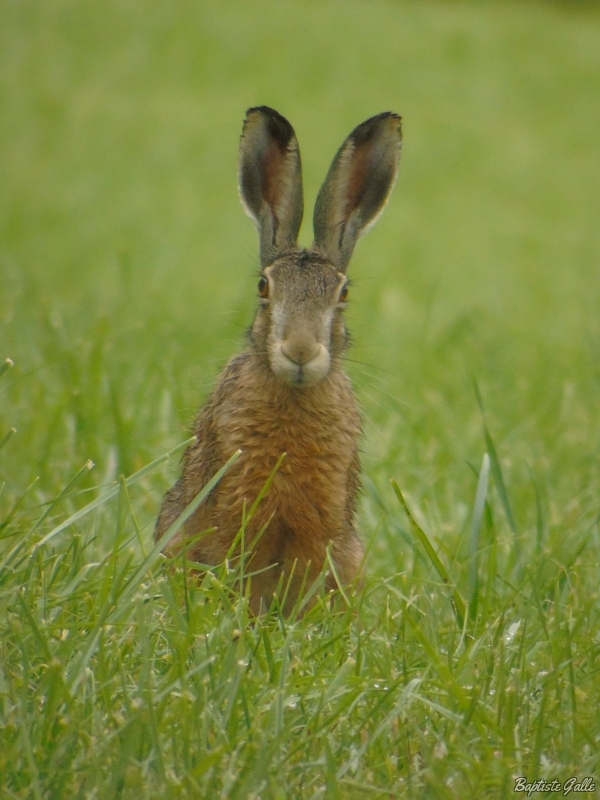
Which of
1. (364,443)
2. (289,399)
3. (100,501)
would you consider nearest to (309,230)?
(364,443)

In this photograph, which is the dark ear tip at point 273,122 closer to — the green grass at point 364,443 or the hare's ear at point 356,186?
the hare's ear at point 356,186

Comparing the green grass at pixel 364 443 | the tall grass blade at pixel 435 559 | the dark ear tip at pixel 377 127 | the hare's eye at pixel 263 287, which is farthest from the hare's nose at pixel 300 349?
the dark ear tip at pixel 377 127

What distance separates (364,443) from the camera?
202 inches

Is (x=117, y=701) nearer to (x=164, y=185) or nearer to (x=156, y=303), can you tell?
(x=156, y=303)

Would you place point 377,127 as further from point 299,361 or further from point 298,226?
point 299,361

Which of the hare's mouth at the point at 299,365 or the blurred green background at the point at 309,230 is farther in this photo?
the blurred green background at the point at 309,230

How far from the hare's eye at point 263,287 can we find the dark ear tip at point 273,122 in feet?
1.45

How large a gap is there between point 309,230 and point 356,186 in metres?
5.53

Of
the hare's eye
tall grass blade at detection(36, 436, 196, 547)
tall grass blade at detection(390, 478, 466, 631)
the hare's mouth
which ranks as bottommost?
tall grass blade at detection(390, 478, 466, 631)

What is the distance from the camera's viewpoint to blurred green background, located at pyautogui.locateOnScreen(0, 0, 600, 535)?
5.06 metres

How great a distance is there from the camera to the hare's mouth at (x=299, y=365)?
3270 millimetres

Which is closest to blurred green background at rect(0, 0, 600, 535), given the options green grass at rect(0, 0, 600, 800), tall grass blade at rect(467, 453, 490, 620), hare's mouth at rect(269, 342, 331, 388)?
green grass at rect(0, 0, 600, 800)

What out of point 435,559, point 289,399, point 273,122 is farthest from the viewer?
point 273,122

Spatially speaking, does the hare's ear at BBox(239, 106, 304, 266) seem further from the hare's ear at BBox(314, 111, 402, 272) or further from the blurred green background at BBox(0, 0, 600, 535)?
the blurred green background at BBox(0, 0, 600, 535)
